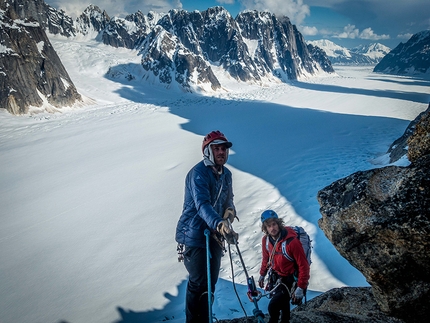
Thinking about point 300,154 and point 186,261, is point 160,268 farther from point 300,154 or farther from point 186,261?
point 300,154

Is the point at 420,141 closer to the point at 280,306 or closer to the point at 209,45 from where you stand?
the point at 280,306

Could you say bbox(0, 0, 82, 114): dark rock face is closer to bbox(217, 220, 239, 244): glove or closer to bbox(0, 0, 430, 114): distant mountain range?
bbox(0, 0, 430, 114): distant mountain range

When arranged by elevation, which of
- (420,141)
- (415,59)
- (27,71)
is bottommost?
(420,141)

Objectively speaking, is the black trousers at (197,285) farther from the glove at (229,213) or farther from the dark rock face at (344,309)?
the dark rock face at (344,309)

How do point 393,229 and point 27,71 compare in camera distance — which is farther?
point 27,71

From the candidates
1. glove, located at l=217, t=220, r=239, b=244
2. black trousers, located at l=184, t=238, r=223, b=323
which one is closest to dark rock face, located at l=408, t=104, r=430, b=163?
glove, located at l=217, t=220, r=239, b=244

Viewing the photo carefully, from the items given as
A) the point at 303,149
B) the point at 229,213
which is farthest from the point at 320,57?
the point at 229,213

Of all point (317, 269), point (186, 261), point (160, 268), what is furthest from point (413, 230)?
point (160, 268)
